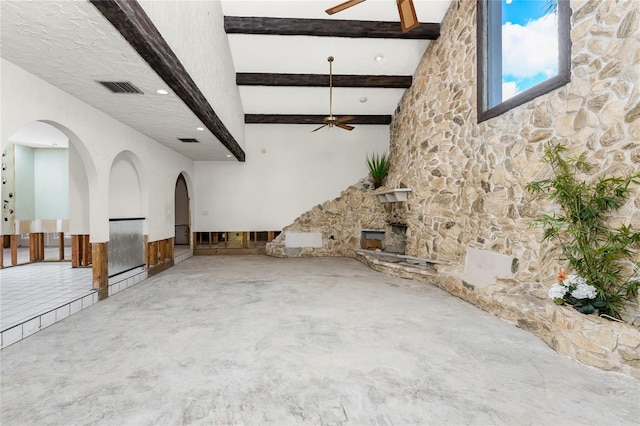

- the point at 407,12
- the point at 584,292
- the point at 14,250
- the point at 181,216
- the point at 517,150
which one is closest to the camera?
the point at 584,292

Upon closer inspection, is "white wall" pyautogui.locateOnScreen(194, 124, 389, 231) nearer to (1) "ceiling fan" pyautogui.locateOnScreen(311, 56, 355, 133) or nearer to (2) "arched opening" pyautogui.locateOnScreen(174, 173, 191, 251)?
(2) "arched opening" pyautogui.locateOnScreen(174, 173, 191, 251)

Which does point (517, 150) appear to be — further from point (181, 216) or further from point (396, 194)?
point (181, 216)

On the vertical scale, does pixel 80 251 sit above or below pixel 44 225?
below

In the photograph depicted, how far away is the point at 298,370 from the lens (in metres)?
2.17

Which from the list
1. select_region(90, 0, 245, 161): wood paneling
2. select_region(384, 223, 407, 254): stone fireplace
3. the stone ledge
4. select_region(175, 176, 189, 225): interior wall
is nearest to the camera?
select_region(90, 0, 245, 161): wood paneling

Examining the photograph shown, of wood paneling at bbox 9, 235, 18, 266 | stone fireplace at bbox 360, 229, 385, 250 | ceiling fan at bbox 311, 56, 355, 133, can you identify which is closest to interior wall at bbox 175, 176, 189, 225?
wood paneling at bbox 9, 235, 18, 266

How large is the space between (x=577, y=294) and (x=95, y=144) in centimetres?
549

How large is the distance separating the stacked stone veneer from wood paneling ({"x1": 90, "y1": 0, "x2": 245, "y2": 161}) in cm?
378

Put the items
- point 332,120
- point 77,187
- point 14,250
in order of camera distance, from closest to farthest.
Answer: point 77,187 < point 332,120 < point 14,250

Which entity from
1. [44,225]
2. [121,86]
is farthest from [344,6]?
[44,225]

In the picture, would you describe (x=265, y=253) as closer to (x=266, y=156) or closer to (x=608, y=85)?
(x=266, y=156)

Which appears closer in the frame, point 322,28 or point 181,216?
point 322,28

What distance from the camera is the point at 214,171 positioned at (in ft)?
25.7

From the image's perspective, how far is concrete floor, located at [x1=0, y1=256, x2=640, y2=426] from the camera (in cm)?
173
